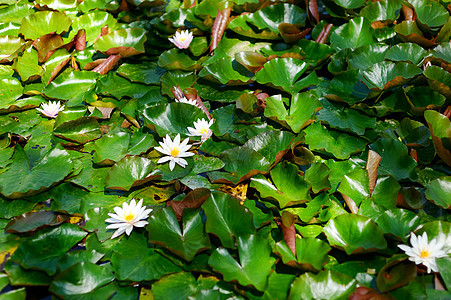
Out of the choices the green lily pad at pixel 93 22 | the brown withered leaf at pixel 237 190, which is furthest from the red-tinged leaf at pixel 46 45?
the brown withered leaf at pixel 237 190

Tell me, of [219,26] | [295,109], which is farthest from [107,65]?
[295,109]

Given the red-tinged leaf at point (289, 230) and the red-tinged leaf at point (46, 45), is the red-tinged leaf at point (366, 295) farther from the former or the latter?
the red-tinged leaf at point (46, 45)

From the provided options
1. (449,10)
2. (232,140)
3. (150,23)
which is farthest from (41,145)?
(449,10)

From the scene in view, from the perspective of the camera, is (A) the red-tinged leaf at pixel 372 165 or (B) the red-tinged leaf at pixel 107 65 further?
(B) the red-tinged leaf at pixel 107 65

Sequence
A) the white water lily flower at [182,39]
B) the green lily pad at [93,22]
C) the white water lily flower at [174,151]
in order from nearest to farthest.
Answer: the white water lily flower at [174,151], the white water lily flower at [182,39], the green lily pad at [93,22]

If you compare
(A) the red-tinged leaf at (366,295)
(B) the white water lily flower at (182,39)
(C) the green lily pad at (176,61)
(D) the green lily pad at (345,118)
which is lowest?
(A) the red-tinged leaf at (366,295)

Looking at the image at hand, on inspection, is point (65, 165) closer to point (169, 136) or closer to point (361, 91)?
point (169, 136)

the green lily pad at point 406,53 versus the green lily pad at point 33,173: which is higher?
the green lily pad at point 406,53

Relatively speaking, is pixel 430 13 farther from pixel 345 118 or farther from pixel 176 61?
pixel 176 61
